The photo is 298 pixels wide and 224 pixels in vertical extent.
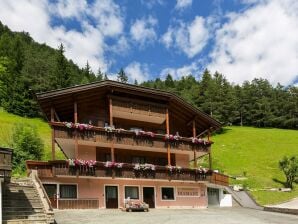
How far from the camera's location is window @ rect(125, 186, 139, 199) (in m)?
38.2

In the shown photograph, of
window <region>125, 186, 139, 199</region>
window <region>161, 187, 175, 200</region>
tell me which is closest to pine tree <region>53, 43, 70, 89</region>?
window <region>161, 187, 175, 200</region>

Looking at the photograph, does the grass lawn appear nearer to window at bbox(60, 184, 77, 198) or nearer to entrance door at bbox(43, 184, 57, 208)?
window at bbox(60, 184, 77, 198)

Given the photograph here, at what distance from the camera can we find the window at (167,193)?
132ft

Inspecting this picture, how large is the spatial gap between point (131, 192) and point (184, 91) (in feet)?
286

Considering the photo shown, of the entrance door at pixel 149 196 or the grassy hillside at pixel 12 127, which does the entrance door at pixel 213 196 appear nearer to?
the entrance door at pixel 149 196

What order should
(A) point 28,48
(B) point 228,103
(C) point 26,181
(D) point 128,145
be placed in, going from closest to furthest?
(C) point 26,181
(D) point 128,145
(B) point 228,103
(A) point 28,48

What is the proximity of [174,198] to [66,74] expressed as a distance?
211 ft

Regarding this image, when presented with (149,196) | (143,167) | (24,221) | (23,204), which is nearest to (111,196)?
(143,167)

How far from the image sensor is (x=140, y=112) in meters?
40.5

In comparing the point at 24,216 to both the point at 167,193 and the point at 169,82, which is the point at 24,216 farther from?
the point at 169,82

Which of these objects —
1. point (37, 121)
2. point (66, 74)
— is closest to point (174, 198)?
point (37, 121)

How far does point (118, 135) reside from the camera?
37.5 m

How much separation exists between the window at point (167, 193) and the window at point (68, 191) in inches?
339

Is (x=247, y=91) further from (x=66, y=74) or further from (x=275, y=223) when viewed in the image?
(x=275, y=223)
